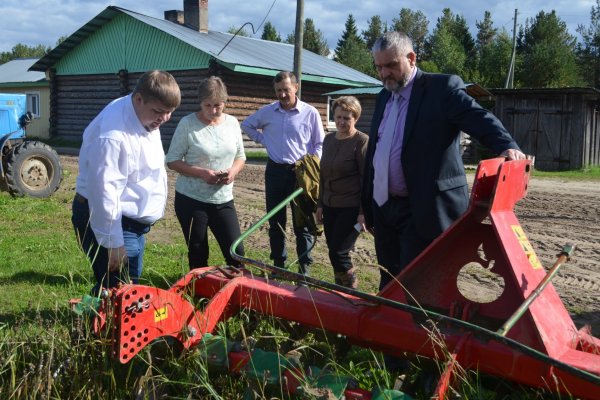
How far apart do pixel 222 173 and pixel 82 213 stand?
1284 millimetres

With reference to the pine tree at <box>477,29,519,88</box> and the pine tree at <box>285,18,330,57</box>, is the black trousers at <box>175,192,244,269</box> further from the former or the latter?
the pine tree at <box>285,18,330,57</box>

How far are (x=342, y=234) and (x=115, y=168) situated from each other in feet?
7.17

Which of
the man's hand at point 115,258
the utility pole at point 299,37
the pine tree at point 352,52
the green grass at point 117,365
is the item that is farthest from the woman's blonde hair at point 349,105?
the pine tree at point 352,52

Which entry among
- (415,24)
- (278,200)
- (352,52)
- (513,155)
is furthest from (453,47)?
(513,155)

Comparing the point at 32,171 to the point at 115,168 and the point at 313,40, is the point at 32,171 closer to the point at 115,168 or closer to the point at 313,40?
the point at 115,168

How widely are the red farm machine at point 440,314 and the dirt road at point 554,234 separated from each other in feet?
1.04

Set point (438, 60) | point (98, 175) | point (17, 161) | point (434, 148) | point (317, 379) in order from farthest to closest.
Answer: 1. point (438, 60)
2. point (17, 161)
3. point (434, 148)
4. point (98, 175)
5. point (317, 379)

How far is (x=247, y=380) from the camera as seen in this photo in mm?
2883

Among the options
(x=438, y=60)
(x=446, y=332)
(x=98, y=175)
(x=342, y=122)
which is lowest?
(x=446, y=332)

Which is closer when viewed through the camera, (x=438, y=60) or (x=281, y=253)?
(x=281, y=253)

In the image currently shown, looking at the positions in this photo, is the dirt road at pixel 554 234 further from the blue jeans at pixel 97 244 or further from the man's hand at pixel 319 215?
the blue jeans at pixel 97 244

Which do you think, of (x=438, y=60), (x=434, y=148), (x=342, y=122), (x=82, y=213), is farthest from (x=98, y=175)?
(x=438, y=60)

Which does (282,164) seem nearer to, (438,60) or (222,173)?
(222,173)

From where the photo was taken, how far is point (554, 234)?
8.05 metres
